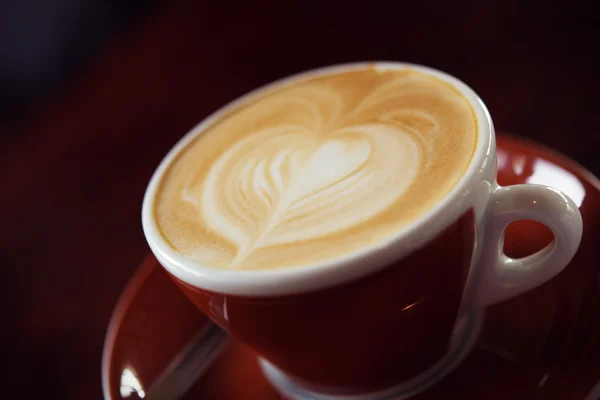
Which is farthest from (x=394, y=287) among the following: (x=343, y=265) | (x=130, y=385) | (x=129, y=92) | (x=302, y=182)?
(x=129, y=92)

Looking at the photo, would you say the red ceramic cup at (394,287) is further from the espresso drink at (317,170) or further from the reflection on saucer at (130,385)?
the reflection on saucer at (130,385)

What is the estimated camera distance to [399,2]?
1.41 m

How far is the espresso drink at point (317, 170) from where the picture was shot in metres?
0.51

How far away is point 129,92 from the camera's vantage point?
1.41 metres

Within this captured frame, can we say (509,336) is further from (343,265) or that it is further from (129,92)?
(129,92)

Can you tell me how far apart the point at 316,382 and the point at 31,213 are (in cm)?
78

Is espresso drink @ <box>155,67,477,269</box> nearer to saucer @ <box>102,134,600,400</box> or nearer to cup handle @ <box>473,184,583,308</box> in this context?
cup handle @ <box>473,184,583,308</box>

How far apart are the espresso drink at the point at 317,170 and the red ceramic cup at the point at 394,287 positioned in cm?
2

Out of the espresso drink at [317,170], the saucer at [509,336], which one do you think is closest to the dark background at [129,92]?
the saucer at [509,336]

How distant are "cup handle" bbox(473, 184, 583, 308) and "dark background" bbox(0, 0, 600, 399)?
13.9 inches

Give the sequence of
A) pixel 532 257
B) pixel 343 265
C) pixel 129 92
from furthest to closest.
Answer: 1. pixel 129 92
2. pixel 532 257
3. pixel 343 265

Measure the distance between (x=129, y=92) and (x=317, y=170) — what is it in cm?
93

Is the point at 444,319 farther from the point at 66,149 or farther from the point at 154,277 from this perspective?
the point at 66,149

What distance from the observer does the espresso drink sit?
1.68 feet
